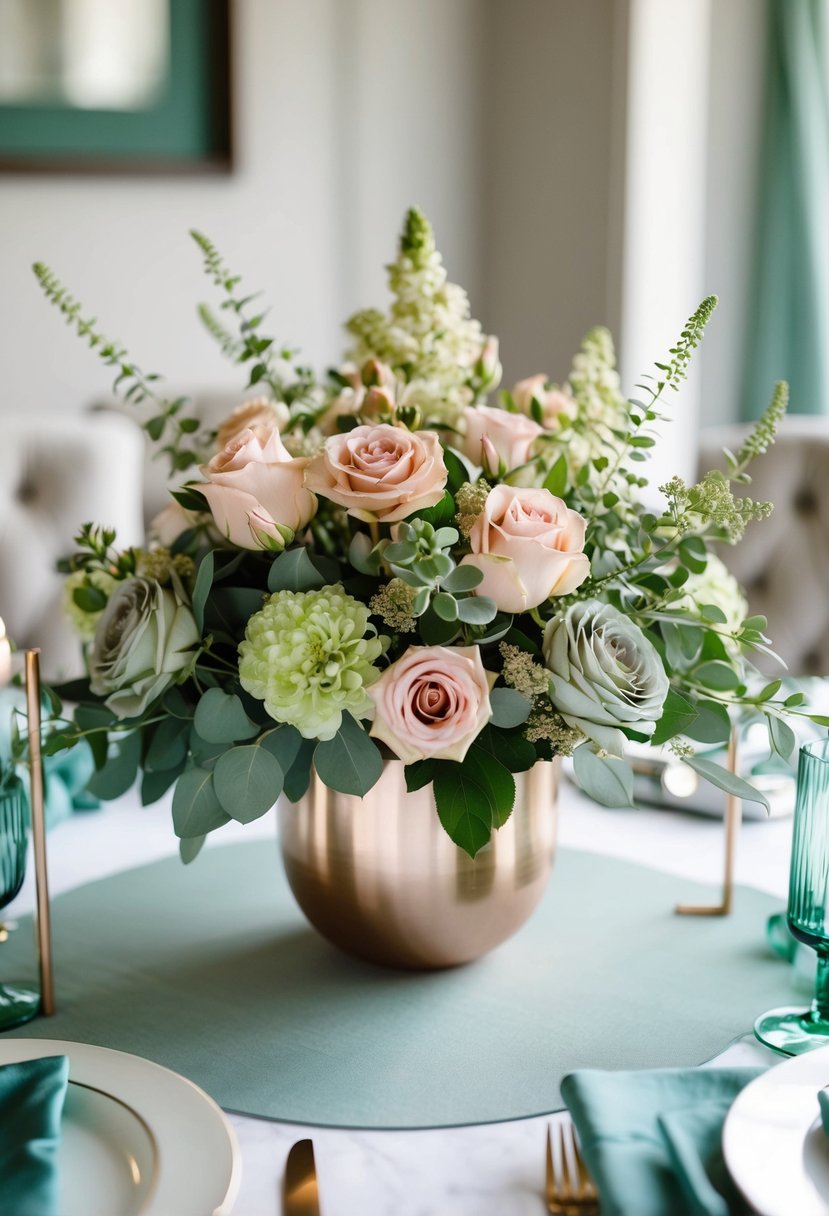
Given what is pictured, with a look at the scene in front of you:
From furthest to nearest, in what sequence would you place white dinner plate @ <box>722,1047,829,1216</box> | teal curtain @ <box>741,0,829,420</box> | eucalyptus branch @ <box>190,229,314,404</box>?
teal curtain @ <box>741,0,829,420</box> < eucalyptus branch @ <box>190,229,314,404</box> < white dinner plate @ <box>722,1047,829,1216</box>

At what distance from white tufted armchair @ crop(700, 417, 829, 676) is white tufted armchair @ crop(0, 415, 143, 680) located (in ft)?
3.12

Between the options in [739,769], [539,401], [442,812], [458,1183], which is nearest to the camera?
[458,1183]

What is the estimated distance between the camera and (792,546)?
2047 millimetres

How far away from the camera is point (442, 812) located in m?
0.81

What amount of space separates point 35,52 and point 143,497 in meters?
1.24

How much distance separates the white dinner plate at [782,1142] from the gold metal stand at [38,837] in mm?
480

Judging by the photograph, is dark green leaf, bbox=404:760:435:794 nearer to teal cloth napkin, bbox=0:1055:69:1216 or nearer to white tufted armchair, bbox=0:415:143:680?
teal cloth napkin, bbox=0:1055:69:1216

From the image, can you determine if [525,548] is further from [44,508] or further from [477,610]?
[44,508]

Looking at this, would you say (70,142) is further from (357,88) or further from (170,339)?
(357,88)

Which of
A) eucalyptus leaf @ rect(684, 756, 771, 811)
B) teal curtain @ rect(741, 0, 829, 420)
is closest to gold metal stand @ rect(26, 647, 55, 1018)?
eucalyptus leaf @ rect(684, 756, 771, 811)

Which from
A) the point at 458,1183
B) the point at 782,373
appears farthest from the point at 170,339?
the point at 458,1183

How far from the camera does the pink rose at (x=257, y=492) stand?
2.66ft

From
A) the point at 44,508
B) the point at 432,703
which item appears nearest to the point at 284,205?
the point at 44,508

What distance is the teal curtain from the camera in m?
3.21
